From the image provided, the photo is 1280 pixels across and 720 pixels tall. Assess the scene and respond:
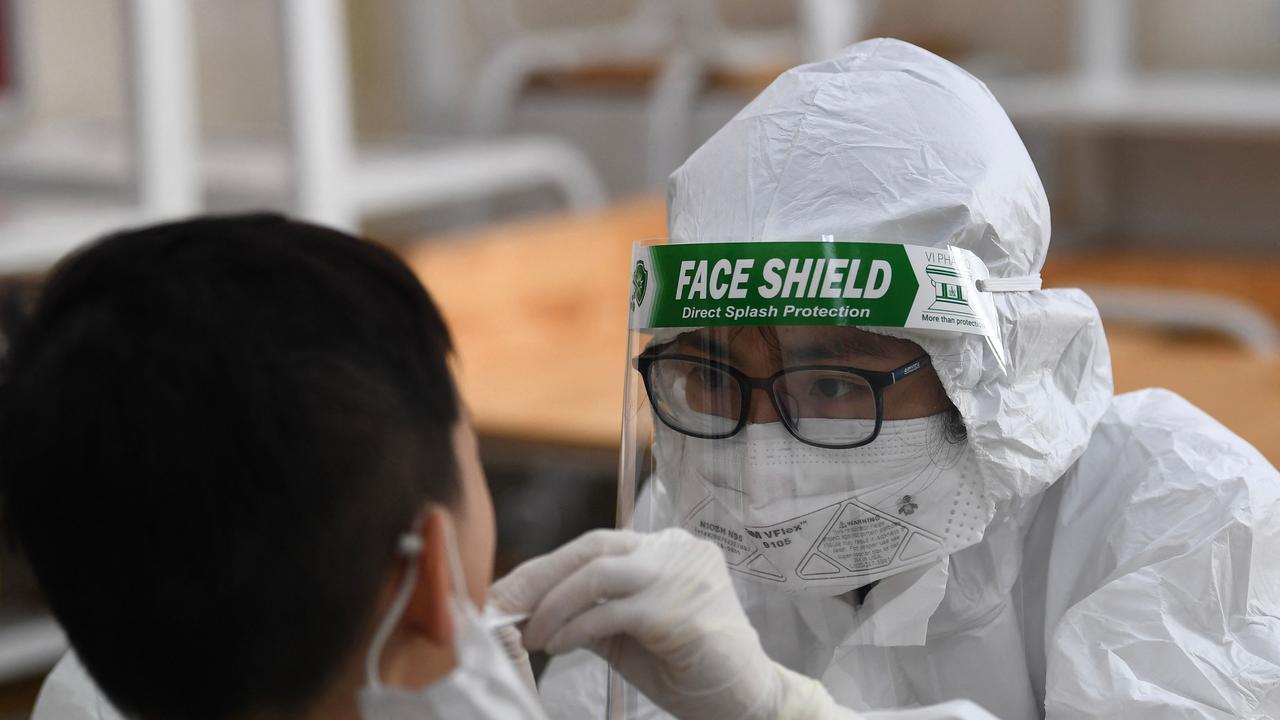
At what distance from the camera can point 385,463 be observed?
2.31ft

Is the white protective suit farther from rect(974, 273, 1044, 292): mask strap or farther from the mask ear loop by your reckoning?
the mask ear loop

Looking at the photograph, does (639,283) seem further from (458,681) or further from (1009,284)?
(458,681)

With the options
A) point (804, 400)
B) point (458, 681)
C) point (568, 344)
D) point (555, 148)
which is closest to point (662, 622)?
point (458, 681)

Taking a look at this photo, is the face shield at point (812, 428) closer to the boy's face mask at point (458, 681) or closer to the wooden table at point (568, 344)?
the boy's face mask at point (458, 681)

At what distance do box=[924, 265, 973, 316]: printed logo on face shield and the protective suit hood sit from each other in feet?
0.08

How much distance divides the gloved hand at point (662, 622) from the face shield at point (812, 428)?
0.08 metres

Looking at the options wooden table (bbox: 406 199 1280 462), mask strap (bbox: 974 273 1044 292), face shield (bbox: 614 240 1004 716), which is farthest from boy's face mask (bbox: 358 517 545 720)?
wooden table (bbox: 406 199 1280 462)

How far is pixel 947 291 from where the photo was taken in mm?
958

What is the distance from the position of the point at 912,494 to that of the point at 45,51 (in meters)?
3.16

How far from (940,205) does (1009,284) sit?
0.27 feet

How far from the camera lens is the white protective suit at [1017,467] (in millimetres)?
938

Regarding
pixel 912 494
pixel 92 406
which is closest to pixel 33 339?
pixel 92 406

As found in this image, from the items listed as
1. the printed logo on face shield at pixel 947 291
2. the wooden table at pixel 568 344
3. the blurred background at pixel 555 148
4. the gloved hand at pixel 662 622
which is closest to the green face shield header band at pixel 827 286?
the printed logo on face shield at pixel 947 291

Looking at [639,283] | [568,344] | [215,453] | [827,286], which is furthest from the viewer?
[568,344]
